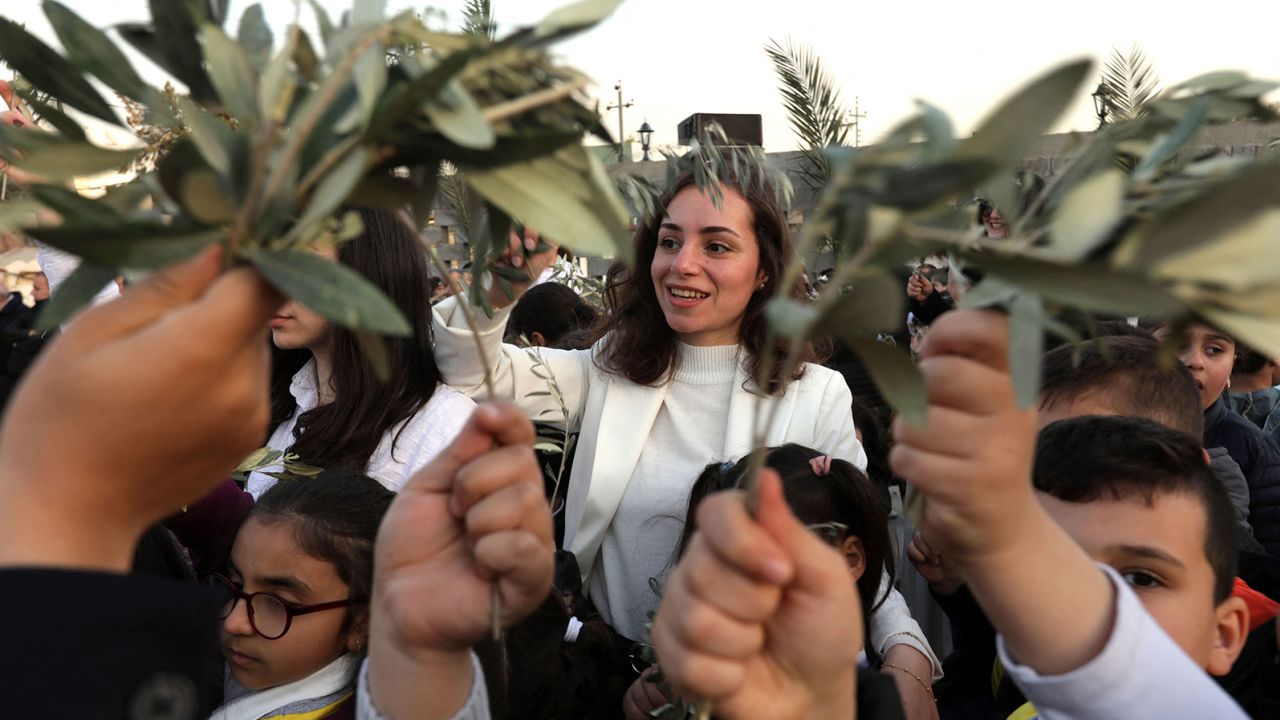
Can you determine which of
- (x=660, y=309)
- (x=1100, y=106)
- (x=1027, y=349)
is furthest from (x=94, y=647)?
(x=1100, y=106)

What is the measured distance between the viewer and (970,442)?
0.99 metres

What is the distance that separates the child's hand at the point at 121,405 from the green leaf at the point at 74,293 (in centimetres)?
1

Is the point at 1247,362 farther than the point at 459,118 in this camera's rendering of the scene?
Yes

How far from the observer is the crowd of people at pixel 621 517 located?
0.76 metres

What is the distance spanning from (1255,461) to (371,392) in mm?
2926

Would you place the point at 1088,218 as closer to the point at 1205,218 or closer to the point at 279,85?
the point at 1205,218

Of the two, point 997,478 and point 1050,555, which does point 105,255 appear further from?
point 1050,555

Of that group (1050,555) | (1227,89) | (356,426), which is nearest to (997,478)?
(1050,555)

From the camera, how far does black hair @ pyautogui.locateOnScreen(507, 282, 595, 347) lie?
17.0 feet

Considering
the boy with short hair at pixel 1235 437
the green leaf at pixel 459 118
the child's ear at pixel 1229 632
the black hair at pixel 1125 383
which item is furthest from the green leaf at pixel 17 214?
the boy with short hair at pixel 1235 437

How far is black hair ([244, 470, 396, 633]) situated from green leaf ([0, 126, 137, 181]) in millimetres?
1389

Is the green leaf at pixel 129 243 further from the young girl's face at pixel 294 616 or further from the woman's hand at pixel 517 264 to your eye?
the woman's hand at pixel 517 264

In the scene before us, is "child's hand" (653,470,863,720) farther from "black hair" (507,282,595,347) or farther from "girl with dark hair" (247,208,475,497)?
"black hair" (507,282,595,347)

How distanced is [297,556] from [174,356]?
1.48m
